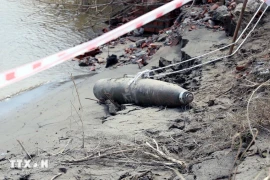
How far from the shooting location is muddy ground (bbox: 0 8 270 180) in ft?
12.9

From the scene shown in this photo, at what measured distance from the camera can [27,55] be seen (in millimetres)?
9344

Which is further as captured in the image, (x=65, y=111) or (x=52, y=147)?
(x=65, y=111)

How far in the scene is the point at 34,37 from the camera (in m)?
10.3

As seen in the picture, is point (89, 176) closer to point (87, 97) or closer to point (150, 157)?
point (150, 157)

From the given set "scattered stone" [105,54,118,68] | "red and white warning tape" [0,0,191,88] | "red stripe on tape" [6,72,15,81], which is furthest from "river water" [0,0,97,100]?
"red stripe on tape" [6,72,15,81]

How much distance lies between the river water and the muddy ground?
1.22 metres

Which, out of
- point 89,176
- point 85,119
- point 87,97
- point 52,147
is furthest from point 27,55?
point 89,176

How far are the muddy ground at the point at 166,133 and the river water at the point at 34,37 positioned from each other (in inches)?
48.2

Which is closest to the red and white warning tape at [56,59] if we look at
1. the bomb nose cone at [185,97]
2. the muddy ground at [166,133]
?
the muddy ground at [166,133]

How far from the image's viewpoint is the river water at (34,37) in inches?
334

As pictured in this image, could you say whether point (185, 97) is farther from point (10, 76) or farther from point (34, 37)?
point (34, 37)

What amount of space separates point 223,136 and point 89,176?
1.28 meters

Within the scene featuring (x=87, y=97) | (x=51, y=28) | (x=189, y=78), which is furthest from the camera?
(x=51, y=28)

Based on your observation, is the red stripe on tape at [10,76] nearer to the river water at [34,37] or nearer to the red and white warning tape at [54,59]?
the red and white warning tape at [54,59]
